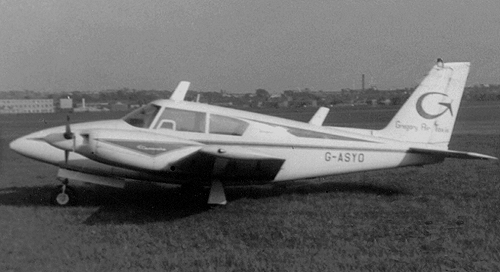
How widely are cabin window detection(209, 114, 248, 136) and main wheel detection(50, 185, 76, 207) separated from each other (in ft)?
8.92

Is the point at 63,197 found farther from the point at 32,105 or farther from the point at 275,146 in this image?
the point at 32,105

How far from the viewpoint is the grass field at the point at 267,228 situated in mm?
6234

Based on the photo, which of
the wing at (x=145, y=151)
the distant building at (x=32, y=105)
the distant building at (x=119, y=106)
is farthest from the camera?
the distant building at (x=119, y=106)

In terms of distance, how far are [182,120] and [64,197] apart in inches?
97.6

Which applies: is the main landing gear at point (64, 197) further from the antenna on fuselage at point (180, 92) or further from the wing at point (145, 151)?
the antenna on fuselage at point (180, 92)

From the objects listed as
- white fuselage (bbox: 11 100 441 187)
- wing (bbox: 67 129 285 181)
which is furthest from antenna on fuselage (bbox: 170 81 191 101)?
wing (bbox: 67 129 285 181)

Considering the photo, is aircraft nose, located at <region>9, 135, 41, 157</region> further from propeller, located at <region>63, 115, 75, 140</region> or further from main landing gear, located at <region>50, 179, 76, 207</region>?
propeller, located at <region>63, 115, 75, 140</region>

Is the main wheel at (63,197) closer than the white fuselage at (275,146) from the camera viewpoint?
No

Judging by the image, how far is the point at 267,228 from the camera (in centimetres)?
790

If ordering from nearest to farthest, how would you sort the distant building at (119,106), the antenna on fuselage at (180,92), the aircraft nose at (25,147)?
the aircraft nose at (25,147)
the antenna on fuselage at (180,92)
the distant building at (119,106)

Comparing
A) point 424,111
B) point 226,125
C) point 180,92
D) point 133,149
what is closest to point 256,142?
point 226,125

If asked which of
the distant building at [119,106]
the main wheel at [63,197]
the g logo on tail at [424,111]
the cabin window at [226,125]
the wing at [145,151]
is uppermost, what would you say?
the g logo on tail at [424,111]

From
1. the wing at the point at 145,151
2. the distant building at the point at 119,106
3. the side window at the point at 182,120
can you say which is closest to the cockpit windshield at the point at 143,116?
the side window at the point at 182,120

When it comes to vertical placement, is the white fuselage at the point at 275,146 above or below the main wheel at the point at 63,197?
above
